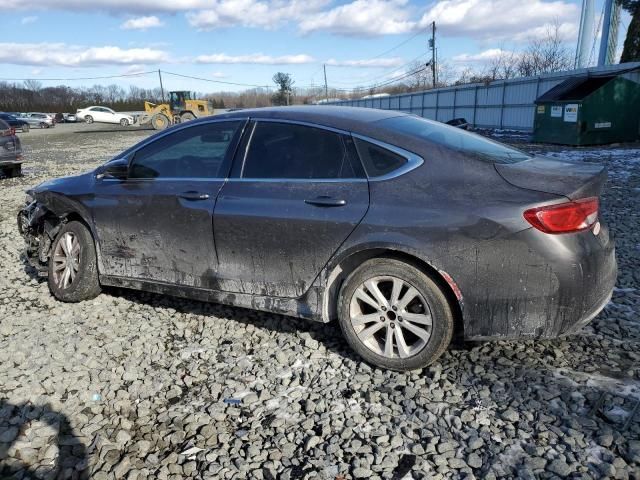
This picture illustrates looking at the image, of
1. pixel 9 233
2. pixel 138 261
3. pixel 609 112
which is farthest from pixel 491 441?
pixel 609 112

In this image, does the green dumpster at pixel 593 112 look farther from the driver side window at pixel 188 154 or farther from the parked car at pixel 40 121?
the parked car at pixel 40 121

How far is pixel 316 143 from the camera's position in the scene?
3.42 m

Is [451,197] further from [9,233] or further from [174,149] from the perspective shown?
[9,233]

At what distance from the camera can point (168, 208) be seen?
383cm

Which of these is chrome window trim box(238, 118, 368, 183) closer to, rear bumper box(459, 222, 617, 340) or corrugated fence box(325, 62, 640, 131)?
rear bumper box(459, 222, 617, 340)

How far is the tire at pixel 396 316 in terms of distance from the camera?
297 cm

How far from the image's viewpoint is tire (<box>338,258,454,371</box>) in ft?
9.73

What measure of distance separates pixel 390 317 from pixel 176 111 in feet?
124

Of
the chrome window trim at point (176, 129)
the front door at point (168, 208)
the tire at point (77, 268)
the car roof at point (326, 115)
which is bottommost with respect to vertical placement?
the tire at point (77, 268)

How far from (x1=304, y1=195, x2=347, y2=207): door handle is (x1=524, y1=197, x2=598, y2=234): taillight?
106 centimetres

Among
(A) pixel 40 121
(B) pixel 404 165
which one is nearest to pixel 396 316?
(B) pixel 404 165

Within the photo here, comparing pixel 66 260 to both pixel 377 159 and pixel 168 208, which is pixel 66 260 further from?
pixel 377 159

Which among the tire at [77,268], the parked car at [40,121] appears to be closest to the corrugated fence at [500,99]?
the tire at [77,268]

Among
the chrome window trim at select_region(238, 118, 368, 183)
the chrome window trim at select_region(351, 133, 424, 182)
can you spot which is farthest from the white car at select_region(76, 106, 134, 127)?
the chrome window trim at select_region(351, 133, 424, 182)
